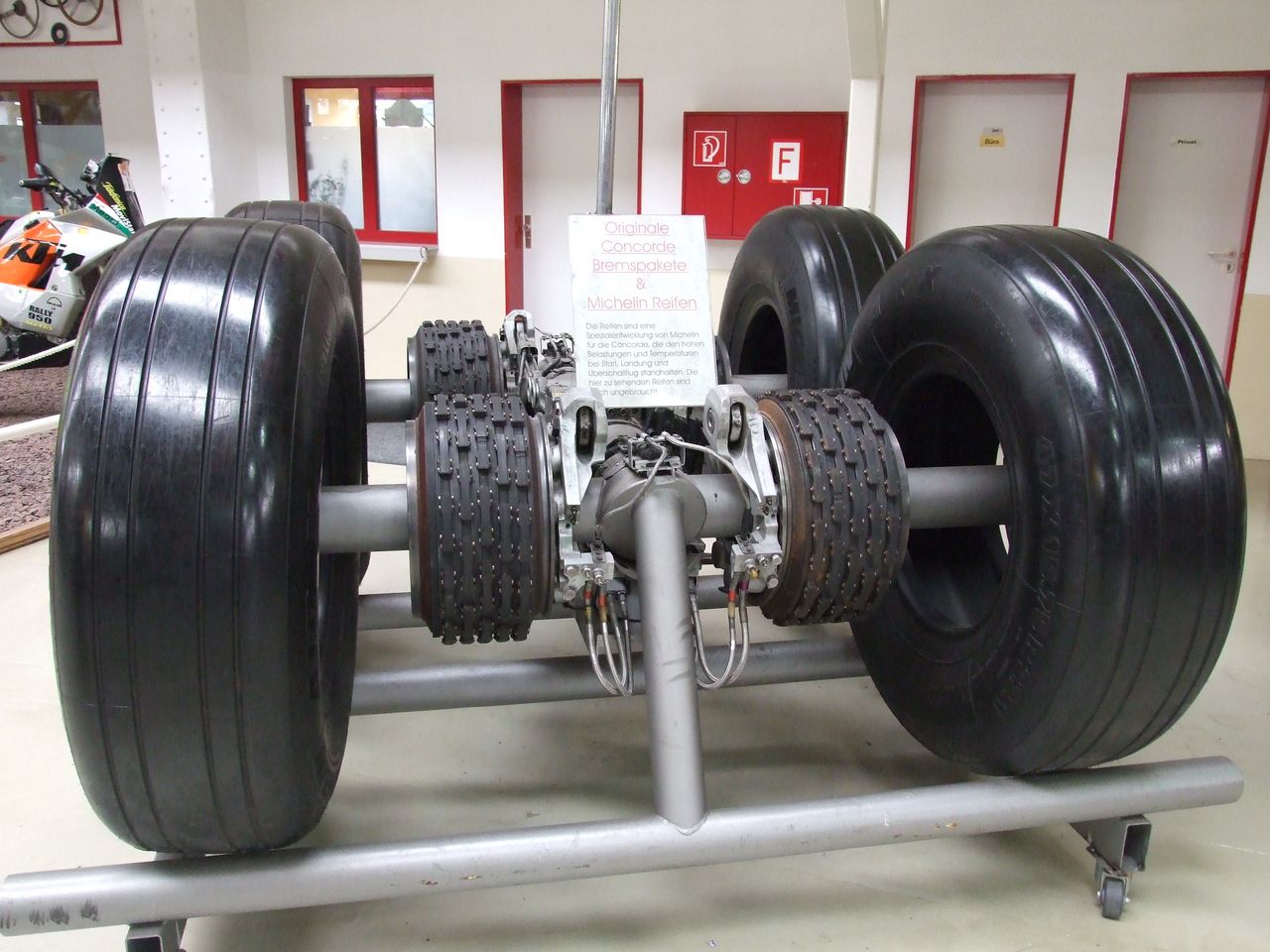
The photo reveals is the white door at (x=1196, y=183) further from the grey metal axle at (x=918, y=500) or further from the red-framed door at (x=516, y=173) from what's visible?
the grey metal axle at (x=918, y=500)

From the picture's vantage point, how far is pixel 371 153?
6922 millimetres

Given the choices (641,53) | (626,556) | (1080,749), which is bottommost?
(1080,749)

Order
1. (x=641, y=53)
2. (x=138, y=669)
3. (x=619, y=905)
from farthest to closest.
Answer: (x=641, y=53)
(x=619, y=905)
(x=138, y=669)

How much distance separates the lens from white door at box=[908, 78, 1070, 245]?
5578 millimetres

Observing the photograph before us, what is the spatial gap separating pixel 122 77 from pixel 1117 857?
793 cm

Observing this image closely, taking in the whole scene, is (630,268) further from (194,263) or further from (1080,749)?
(1080,749)

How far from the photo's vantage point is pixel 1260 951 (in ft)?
5.23

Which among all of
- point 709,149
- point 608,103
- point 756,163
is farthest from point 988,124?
point 608,103

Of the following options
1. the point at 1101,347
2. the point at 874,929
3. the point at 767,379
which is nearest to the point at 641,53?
the point at 767,379

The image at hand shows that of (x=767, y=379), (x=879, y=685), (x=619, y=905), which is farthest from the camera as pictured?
(x=767, y=379)

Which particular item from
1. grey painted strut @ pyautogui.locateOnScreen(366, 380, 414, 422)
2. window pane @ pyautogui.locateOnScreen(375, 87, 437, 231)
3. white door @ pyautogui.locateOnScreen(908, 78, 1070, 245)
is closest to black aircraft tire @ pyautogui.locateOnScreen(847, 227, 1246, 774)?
grey painted strut @ pyautogui.locateOnScreen(366, 380, 414, 422)

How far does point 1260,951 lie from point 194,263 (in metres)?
2.02

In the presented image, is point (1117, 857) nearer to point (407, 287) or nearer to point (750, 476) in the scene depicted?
point (750, 476)

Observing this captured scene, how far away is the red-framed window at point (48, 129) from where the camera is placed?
7.41 meters
